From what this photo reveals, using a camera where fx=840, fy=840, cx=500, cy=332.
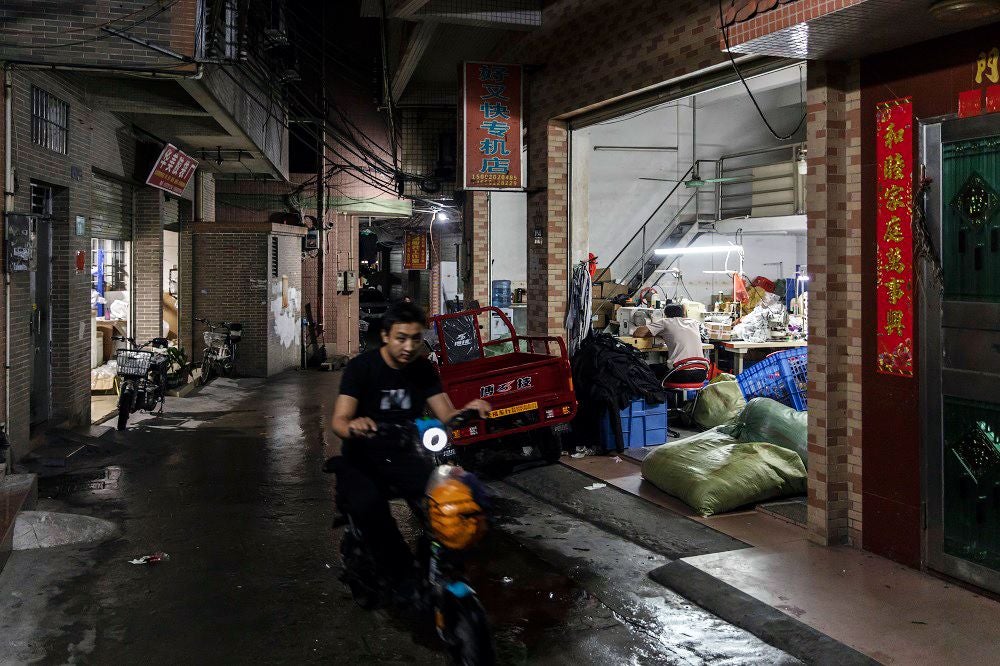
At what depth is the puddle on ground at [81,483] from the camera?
8473 mm

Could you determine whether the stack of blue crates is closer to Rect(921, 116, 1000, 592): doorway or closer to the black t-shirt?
Rect(921, 116, 1000, 592): doorway

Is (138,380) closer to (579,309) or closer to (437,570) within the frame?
(579,309)

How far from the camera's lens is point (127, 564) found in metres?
6.21

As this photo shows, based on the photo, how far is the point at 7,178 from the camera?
9.20 m

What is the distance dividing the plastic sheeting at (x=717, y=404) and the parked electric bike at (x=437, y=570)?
22.3ft

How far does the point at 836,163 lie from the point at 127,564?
6033 millimetres

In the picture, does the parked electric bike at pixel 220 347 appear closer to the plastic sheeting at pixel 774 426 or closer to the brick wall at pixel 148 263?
the brick wall at pixel 148 263

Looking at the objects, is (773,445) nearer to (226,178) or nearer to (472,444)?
(472,444)

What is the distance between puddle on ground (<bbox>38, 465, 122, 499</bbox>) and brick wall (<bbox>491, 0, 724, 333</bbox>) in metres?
5.67

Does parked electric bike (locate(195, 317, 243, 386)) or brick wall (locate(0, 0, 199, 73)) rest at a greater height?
brick wall (locate(0, 0, 199, 73))

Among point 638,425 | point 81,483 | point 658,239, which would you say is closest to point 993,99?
point 638,425

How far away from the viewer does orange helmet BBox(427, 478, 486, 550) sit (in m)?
4.13

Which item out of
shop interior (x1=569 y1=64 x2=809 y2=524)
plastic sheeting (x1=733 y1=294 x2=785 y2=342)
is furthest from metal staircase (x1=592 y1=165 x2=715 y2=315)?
plastic sheeting (x1=733 y1=294 x2=785 y2=342)

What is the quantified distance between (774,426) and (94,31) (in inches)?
357
